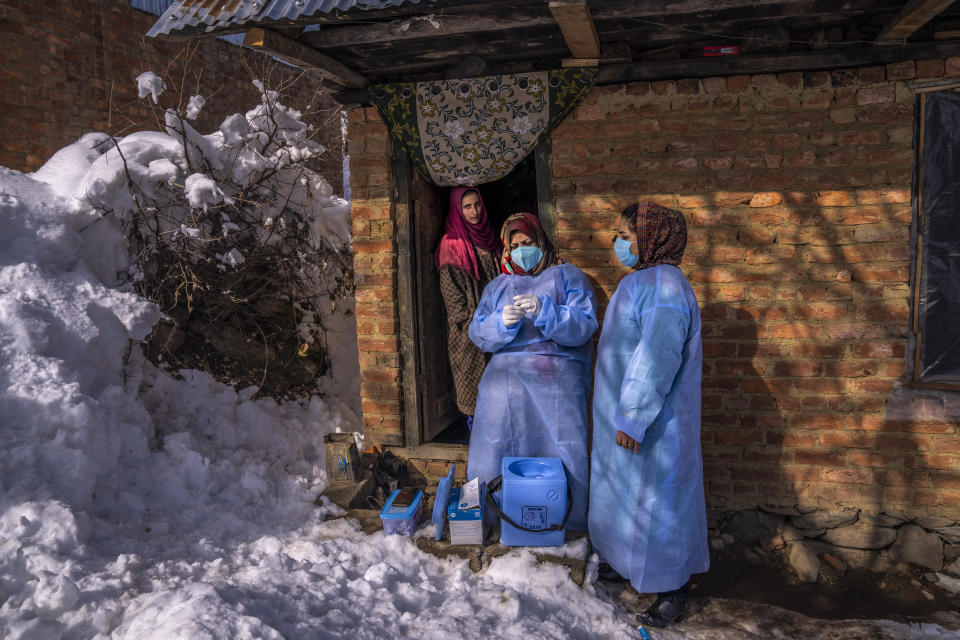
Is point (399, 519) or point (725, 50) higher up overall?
point (725, 50)

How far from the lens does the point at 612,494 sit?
2939mm

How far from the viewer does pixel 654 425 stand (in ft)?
9.21

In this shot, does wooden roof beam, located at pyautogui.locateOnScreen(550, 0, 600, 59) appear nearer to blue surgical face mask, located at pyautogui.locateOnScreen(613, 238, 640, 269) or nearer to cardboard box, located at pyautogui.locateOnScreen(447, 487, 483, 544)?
blue surgical face mask, located at pyautogui.locateOnScreen(613, 238, 640, 269)

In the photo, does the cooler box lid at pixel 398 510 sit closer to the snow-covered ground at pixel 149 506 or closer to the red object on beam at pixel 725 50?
the snow-covered ground at pixel 149 506

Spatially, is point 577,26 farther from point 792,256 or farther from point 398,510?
point 398,510

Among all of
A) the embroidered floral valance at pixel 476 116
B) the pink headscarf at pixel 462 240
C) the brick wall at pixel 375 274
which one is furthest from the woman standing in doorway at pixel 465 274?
the brick wall at pixel 375 274

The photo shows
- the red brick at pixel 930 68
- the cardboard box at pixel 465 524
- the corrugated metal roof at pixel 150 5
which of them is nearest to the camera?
the cardboard box at pixel 465 524

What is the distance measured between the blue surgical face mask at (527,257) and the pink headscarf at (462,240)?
0.80m

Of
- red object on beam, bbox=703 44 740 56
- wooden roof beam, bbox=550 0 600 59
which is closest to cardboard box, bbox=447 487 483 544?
wooden roof beam, bbox=550 0 600 59

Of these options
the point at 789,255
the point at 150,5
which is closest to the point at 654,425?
the point at 789,255

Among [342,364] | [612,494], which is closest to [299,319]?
[342,364]

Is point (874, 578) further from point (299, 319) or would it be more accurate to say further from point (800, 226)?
point (299, 319)

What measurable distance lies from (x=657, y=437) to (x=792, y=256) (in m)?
1.52

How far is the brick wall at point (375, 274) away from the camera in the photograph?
3.99 m
